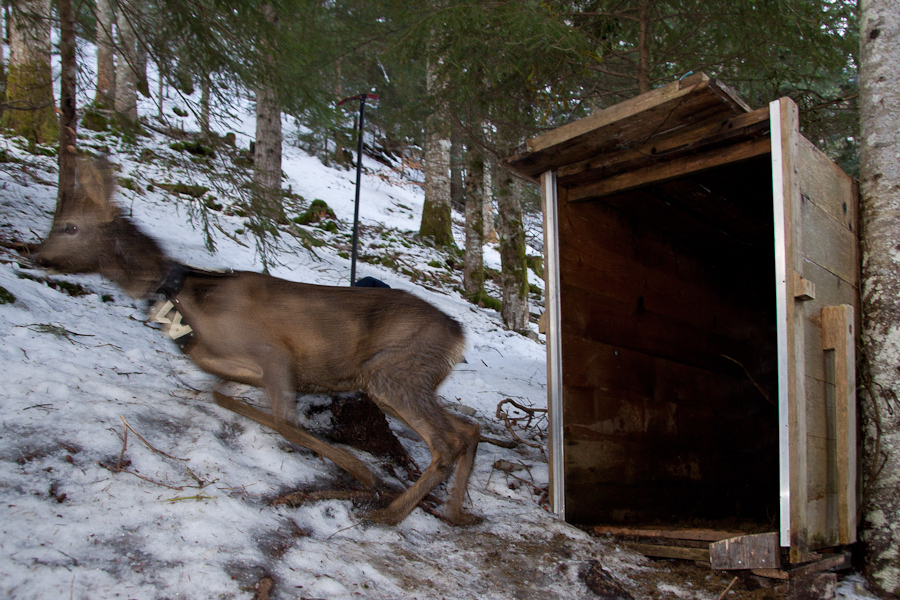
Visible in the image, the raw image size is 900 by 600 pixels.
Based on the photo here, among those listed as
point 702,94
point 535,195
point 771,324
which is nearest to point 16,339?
point 702,94

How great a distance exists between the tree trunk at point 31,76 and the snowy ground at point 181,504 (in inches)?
65.8

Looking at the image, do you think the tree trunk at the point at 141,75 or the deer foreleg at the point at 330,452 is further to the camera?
the tree trunk at the point at 141,75

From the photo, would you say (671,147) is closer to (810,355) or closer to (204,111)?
(810,355)

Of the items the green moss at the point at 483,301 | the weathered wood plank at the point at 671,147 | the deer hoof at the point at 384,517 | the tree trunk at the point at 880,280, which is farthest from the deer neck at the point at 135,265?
the green moss at the point at 483,301

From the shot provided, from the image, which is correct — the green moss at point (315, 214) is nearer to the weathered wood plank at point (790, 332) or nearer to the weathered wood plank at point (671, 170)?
the weathered wood plank at point (671, 170)

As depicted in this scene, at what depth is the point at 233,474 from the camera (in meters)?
3.32

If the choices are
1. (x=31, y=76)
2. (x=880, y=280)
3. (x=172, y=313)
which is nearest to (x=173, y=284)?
(x=172, y=313)

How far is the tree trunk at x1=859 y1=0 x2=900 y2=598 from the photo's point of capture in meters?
3.39

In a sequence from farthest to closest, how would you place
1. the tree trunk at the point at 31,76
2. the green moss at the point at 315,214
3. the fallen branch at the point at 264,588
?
the green moss at the point at 315,214 → the tree trunk at the point at 31,76 → the fallen branch at the point at 264,588

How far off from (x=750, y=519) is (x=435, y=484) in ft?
11.4

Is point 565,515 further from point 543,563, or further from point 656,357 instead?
point 656,357

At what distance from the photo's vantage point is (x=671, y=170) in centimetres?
412

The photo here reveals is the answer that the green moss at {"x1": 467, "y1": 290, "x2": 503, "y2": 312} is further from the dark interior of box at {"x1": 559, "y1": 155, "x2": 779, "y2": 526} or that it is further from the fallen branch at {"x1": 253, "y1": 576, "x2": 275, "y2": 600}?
the fallen branch at {"x1": 253, "y1": 576, "x2": 275, "y2": 600}

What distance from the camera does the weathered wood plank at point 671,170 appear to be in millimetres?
3752
